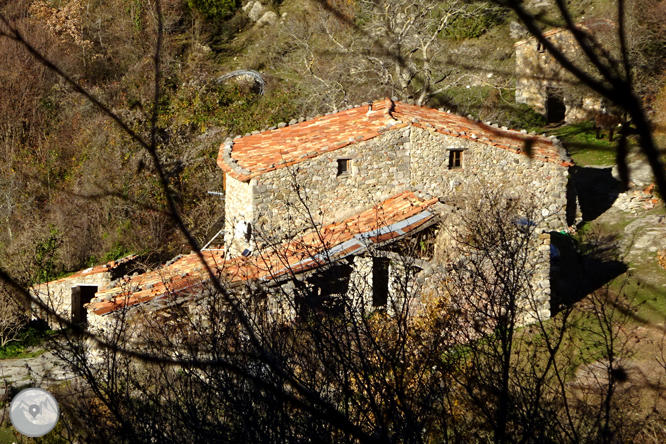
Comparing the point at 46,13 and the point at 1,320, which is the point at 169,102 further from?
the point at 1,320

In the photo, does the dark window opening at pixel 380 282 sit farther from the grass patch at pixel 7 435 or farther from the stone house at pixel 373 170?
the grass patch at pixel 7 435

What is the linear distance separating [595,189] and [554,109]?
6797 millimetres

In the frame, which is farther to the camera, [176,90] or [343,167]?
[176,90]

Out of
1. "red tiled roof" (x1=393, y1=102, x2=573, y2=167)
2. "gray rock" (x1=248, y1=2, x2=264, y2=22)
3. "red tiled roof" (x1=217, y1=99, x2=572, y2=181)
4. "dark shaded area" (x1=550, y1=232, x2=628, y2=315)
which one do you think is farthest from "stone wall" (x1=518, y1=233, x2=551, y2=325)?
"gray rock" (x1=248, y1=2, x2=264, y2=22)

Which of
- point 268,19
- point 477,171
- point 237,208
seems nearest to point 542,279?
point 477,171

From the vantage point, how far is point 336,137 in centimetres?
1166

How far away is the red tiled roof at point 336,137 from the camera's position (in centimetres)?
1123

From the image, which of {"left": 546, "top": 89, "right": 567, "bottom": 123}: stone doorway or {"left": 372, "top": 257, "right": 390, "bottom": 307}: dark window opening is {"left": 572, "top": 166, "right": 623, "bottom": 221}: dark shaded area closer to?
{"left": 546, "top": 89, "right": 567, "bottom": 123}: stone doorway

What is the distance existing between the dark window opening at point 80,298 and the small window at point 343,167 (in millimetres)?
5897

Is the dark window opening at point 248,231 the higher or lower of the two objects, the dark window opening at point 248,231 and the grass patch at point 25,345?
the higher

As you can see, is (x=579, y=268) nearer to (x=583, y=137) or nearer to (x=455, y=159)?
(x=455, y=159)

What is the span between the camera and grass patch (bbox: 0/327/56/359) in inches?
423

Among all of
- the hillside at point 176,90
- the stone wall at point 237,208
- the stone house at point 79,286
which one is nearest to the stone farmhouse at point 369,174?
the stone wall at point 237,208

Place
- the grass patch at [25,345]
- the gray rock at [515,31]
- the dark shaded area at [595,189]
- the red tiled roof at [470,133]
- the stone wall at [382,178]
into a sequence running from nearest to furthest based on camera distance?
the grass patch at [25,345] → the stone wall at [382,178] → the red tiled roof at [470,133] → the dark shaded area at [595,189] → the gray rock at [515,31]
